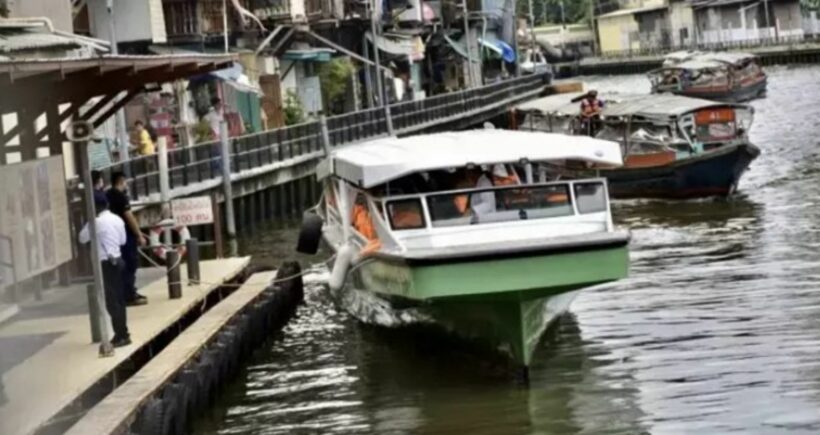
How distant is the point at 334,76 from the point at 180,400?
1980 inches

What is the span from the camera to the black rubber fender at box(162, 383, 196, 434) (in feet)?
58.4

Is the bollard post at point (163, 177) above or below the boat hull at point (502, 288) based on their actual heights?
above

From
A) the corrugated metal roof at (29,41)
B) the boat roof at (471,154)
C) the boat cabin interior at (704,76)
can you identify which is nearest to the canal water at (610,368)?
the boat roof at (471,154)

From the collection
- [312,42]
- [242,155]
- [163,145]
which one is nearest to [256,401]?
[163,145]

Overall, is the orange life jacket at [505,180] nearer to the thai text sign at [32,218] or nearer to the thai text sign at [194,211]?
the thai text sign at [32,218]

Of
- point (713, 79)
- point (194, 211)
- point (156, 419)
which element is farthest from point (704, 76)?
point (156, 419)

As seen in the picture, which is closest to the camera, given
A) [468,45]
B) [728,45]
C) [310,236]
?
[310,236]

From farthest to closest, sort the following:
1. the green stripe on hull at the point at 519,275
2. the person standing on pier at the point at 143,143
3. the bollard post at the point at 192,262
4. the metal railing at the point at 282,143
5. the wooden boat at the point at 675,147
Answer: the wooden boat at the point at 675,147 < the person standing on pier at the point at 143,143 < the metal railing at the point at 282,143 < the bollard post at the point at 192,262 < the green stripe on hull at the point at 519,275

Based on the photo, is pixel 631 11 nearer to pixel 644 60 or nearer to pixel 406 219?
pixel 644 60

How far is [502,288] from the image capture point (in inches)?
761

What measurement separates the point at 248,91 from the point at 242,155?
10216 mm

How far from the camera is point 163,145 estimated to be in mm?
34812

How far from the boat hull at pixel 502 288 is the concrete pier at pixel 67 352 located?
2.91m

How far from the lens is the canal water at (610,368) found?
1878 cm
